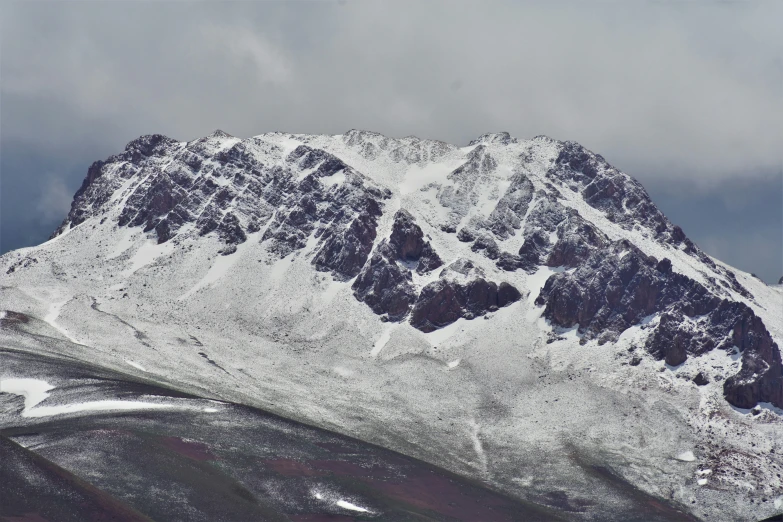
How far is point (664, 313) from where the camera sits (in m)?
176

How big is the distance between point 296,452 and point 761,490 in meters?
63.8

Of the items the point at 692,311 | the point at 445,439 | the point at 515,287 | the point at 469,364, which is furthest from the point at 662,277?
the point at 445,439

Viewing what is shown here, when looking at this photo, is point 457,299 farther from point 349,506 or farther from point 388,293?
point 349,506

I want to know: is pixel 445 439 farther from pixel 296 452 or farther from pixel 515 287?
pixel 515 287

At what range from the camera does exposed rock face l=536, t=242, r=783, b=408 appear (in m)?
156

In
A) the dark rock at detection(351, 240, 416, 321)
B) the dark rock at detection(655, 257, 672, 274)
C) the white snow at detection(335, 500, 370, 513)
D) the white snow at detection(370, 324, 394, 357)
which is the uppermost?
the dark rock at detection(655, 257, 672, 274)

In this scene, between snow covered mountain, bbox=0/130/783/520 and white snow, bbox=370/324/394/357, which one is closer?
snow covered mountain, bbox=0/130/783/520

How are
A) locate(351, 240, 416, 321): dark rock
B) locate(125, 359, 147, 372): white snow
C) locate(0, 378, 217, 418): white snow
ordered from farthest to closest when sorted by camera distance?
1. locate(351, 240, 416, 321): dark rock
2. locate(125, 359, 147, 372): white snow
3. locate(0, 378, 217, 418): white snow

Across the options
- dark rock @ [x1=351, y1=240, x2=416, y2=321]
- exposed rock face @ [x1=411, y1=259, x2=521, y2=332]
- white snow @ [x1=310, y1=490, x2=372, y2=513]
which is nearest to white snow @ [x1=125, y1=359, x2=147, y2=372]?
white snow @ [x1=310, y1=490, x2=372, y2=513]

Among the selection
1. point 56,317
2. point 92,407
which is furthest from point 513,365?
point 56,317

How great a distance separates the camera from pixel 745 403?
5920 inches

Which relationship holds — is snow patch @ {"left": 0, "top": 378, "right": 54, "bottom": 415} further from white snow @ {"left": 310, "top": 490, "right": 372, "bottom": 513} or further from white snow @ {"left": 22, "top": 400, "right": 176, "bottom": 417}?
white snow @ {"left": 310, "top": 490, "right": 372, "bottom": 513}

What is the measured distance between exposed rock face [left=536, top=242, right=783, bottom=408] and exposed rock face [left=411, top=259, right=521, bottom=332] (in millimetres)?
9207

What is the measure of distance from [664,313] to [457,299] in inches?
1712
